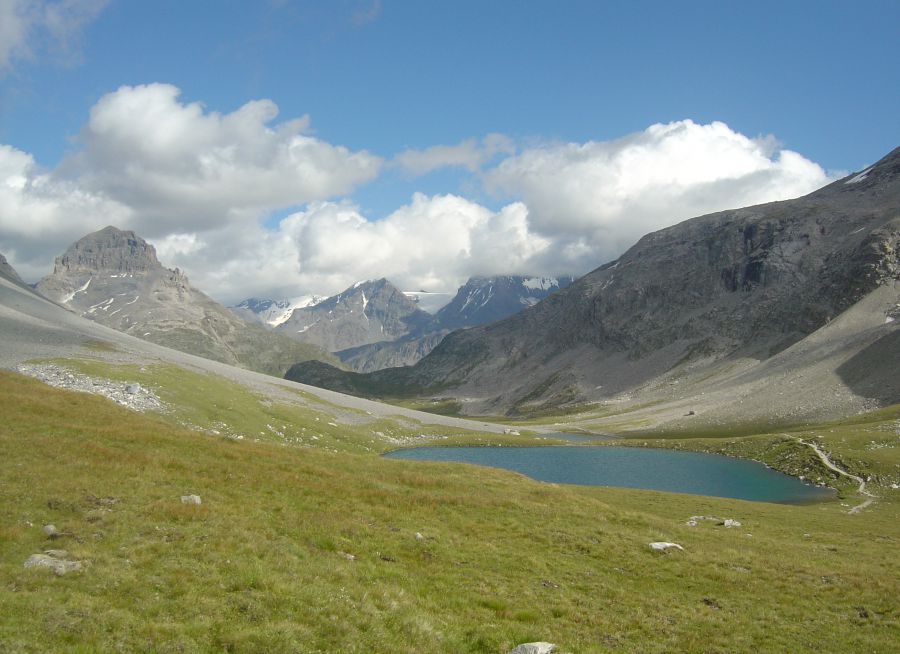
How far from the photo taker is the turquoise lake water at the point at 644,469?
7062 cm

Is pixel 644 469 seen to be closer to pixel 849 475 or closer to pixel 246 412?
pixel 849 475

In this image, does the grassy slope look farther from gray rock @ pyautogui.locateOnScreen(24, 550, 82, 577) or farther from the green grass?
the green grass

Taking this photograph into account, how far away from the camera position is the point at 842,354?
152500mm

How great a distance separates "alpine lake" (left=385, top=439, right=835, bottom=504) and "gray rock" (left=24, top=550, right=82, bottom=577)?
211ft

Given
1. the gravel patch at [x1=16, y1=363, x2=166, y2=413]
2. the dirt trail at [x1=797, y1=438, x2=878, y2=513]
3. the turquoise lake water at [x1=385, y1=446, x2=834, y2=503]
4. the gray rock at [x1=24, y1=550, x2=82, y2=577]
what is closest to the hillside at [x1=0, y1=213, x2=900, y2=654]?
the gray rock at [x1=24, y1=550, x2=82, y2=577]

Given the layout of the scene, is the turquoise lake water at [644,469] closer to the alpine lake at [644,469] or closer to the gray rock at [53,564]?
the alpine lake at [644,469]

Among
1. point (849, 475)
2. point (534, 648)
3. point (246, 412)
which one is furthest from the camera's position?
point (246, 412)

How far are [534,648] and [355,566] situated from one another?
7716 millimetres

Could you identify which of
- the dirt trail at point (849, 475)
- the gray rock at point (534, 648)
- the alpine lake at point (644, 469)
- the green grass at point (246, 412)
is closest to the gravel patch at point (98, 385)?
the green grass at point (246, 412)

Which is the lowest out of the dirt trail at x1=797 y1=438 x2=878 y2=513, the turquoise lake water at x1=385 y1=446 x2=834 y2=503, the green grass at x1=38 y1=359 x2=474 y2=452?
the turquoise lake water at x1=385 y1=446 x2=834 y2=503

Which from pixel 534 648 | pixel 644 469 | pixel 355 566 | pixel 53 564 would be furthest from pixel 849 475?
pixel 53 564

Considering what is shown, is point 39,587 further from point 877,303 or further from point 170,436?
point 877,303

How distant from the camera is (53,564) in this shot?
16578 mm

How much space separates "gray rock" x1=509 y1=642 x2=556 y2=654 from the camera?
576 inches
